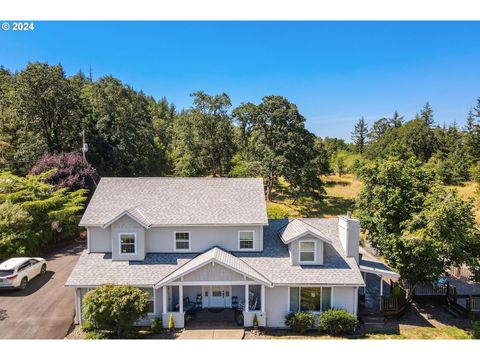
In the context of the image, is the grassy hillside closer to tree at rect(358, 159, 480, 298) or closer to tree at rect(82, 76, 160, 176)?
tree at rect(358, 159, 480, 298)

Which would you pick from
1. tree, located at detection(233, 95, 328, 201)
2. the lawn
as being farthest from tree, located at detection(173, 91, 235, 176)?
the lawn

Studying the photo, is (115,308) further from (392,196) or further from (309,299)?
(392,196)

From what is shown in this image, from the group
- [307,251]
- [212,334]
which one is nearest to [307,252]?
[307,251]

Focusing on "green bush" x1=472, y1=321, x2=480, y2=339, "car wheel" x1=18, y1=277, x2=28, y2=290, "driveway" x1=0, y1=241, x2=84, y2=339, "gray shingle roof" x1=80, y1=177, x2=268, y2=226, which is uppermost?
"gray shingle roof" x1=80, y1=177, x2=268, y2=226

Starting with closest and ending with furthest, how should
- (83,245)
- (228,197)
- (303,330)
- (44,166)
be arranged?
(303,330)
(228,197)
(83,245)
(44,166)

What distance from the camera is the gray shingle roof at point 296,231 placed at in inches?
705

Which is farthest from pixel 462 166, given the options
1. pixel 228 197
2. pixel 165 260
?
pixel 165 260

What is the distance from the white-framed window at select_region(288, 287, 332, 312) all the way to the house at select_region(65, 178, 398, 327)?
0.05 m

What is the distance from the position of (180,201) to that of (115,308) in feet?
24.0

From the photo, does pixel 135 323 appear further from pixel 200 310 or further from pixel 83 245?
pixel 83 245

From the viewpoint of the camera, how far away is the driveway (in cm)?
1584

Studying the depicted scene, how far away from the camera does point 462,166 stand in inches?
2306

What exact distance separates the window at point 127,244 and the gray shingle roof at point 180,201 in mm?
1278
